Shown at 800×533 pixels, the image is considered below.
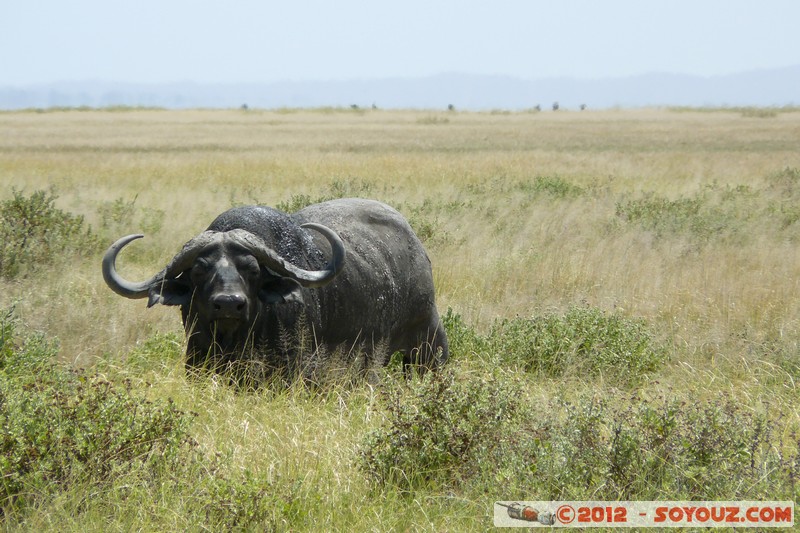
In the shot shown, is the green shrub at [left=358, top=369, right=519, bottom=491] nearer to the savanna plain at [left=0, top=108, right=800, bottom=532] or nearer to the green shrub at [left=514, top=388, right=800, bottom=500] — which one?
the savanna plain at [left=0, top=108, right=800, bottom=532]

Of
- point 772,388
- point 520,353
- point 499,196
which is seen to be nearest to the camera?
point 772,388

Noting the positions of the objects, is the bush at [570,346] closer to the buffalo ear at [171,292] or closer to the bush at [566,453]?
the bush at [566,453]

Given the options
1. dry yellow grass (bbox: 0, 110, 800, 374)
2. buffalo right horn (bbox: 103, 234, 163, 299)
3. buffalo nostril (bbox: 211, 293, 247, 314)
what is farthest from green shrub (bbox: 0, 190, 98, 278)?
buffalo nostril (bbox: 211, 293, 247, 314)

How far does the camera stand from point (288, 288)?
6.48 m

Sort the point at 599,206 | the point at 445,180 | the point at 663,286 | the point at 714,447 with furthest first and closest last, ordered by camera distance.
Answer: the point at 445,180
the point at 599,206
the point at 663,286
the point at 714,447

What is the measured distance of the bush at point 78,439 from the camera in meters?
4.59

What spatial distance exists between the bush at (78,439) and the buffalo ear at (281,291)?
4.51ft

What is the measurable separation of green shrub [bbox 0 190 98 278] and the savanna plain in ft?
Result: 0.13

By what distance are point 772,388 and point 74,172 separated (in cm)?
1933

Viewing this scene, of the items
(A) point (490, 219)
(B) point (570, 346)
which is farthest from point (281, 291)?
(A) point (490, 219)

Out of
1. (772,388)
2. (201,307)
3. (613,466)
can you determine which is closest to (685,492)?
(613,466)

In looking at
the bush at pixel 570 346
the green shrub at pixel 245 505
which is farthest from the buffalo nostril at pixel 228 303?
the bush at pixel 570 346

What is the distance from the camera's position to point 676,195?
65.8 feet

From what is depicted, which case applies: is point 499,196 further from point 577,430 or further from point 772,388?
point 577,430
